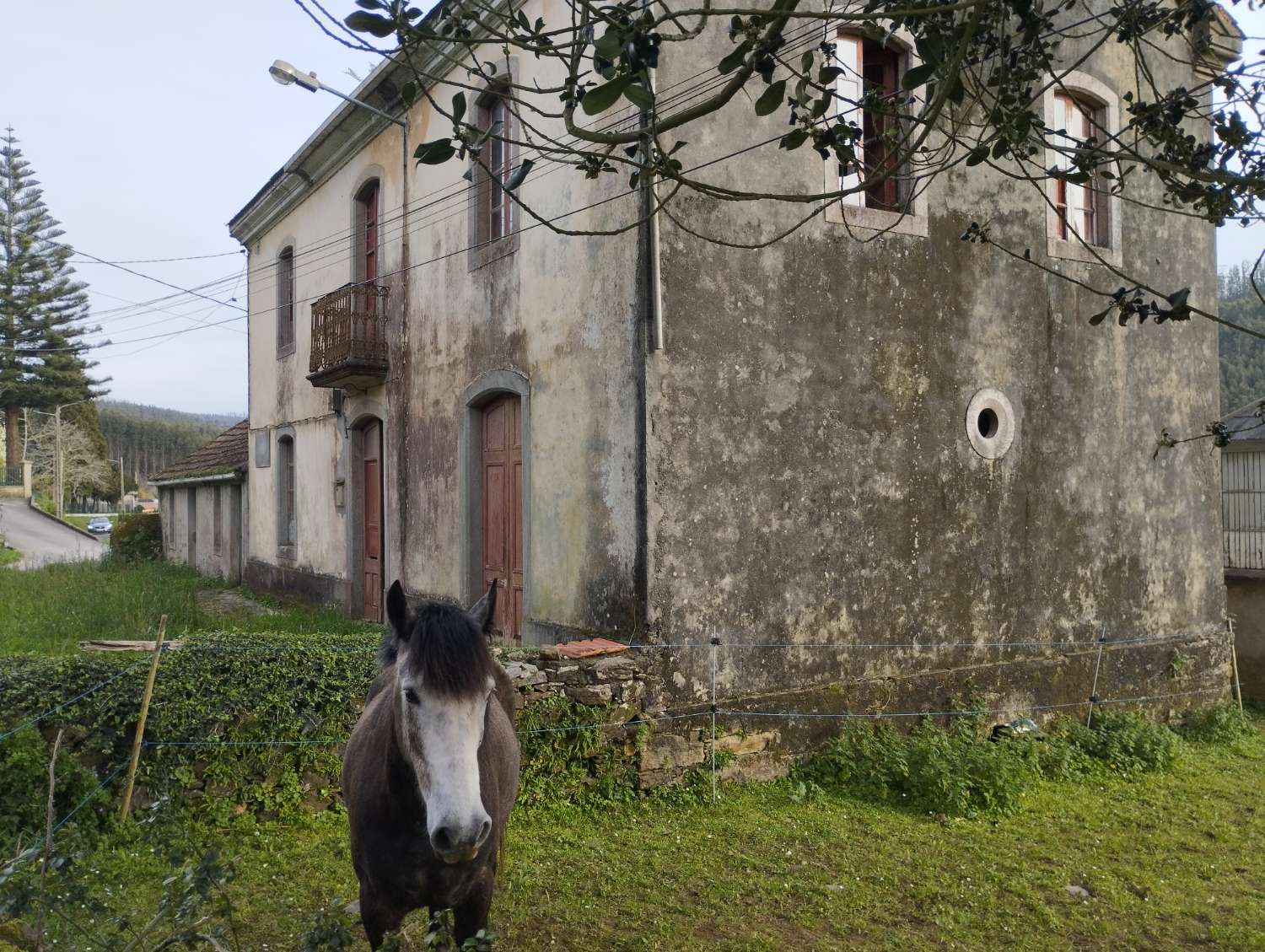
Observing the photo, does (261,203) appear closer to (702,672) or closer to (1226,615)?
(702,672)

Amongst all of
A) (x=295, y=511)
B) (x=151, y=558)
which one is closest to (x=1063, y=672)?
(x=295, y=511)

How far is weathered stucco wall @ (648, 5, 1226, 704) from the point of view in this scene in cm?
753

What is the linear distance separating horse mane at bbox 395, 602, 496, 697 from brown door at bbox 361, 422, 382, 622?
9.69m

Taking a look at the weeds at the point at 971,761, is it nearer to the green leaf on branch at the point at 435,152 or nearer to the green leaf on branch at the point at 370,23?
the green leaf on branch at the point at 435,152

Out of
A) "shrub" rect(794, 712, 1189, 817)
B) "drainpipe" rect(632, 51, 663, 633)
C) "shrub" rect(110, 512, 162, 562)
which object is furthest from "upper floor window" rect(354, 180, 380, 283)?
"shrub" rect(110, 512, 162, 562)

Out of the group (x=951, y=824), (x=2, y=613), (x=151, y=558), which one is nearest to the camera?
(x=951, y=824)

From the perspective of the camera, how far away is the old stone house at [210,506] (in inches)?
746

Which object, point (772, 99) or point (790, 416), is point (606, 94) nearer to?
point (772, 99)

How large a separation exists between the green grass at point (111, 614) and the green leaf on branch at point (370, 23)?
296 inches

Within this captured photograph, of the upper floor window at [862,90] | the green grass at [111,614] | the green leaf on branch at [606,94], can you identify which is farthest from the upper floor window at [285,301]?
the green leaf on branch at [606,94]

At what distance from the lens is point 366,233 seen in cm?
1334

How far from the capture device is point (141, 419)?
91.6 metres

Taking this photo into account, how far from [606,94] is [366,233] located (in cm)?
1192

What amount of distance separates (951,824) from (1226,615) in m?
6.68
